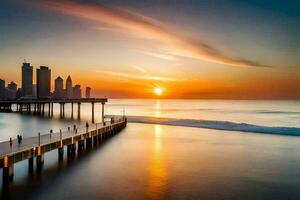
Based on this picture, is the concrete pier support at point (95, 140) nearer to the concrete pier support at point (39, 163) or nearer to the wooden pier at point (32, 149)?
the wooden pier at point (32, 149)

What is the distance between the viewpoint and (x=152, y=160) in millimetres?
31344

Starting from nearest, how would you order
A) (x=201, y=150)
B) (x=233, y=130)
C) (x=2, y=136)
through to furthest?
(x=201, y=150), (x=2, y=136), (x=233, y=130)

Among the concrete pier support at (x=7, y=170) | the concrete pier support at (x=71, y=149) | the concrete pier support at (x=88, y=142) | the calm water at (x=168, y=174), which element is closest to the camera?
the concrete pier support at (x=7, y=170)

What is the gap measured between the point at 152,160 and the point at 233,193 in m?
12.0

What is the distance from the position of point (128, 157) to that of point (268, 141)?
74.4 feet

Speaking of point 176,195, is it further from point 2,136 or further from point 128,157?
point 2,136

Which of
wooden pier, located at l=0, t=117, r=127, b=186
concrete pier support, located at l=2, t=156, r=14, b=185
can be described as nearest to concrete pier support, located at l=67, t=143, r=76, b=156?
wooden pier, located at l=0, t=117, r=127, b=186

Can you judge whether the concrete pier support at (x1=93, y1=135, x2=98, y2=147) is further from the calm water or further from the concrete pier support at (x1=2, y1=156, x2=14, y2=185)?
the concrete pier support at (x1=2, y1=156, x2=14, y2=185)

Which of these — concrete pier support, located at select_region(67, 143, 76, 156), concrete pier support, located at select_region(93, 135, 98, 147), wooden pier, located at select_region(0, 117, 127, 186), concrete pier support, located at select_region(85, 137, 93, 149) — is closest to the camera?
wooden pier, located at select_region(0, 117, 127, 186)

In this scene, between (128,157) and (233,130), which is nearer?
(128,157)

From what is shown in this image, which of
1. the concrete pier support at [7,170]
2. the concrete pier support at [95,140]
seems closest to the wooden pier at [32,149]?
the concrete pier support at [7,170]

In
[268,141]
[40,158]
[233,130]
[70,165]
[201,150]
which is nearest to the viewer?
[40,158]

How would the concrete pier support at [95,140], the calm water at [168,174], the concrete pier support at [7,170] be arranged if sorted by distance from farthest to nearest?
1. the concrete pier support at [95,140]
2. the calm water at [168,174]
3. the concrete pier support at [7,170]

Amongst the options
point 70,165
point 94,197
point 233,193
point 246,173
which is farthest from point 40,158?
point 246,173
